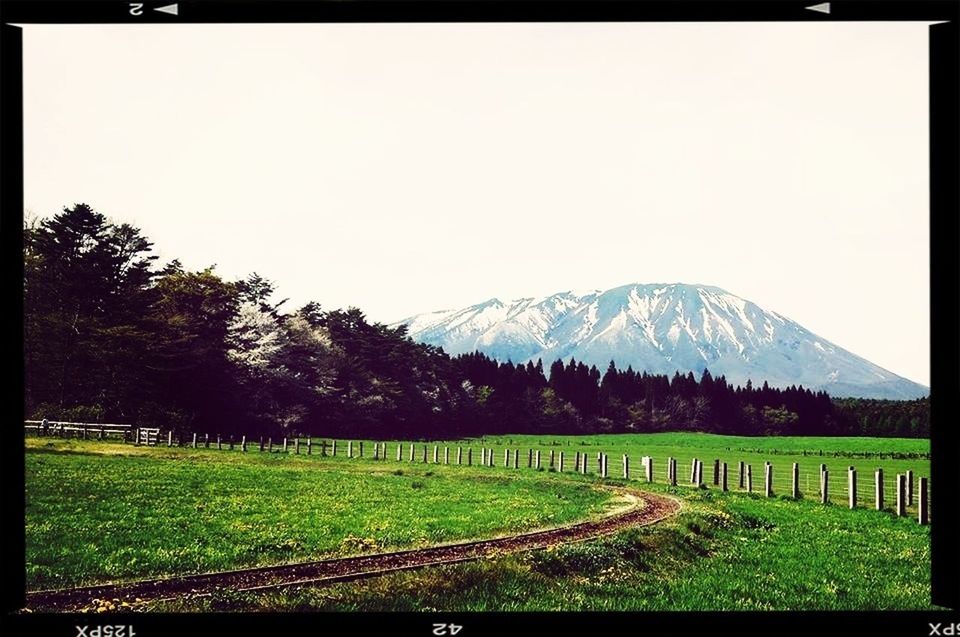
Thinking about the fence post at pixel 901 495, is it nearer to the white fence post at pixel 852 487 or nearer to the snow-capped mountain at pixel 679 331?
the snow-capped mountain at pixel 679 331

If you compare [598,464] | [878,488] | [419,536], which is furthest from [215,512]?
[598,464]

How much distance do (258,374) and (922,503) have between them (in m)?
10.1

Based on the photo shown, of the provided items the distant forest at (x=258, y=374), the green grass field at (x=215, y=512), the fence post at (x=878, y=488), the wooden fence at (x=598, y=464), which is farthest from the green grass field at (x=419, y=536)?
the distant forest at (x=258, y=374)

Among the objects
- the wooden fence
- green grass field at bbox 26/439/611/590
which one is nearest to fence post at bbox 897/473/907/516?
the wooden fence

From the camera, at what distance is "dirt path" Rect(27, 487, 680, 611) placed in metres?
8.68

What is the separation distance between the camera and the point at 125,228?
10820 mm

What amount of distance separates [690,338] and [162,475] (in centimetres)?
904

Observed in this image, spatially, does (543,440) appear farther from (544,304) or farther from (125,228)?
(125,228)

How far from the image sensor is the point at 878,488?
1363cm

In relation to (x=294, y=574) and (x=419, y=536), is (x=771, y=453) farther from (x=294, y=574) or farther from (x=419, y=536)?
(x=294, y=574)

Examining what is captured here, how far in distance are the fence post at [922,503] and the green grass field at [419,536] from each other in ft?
0.41

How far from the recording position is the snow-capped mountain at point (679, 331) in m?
11.4

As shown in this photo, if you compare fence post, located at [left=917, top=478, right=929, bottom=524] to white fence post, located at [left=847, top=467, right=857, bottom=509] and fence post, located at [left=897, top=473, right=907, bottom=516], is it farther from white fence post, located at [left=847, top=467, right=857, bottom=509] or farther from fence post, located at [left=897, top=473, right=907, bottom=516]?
white fence post, located at [left=847, top=467, right=857, bottom=509]
